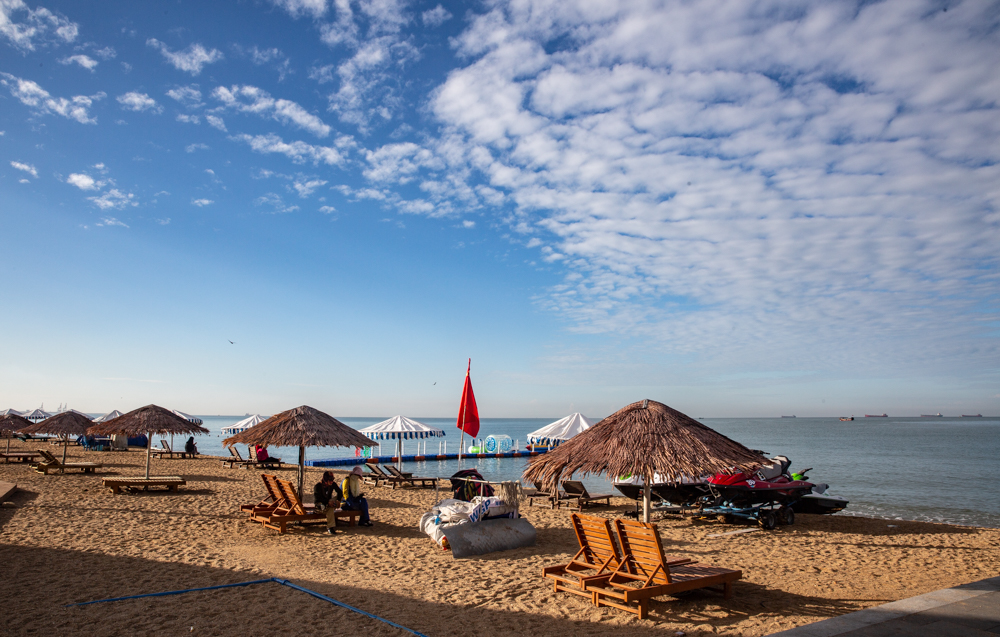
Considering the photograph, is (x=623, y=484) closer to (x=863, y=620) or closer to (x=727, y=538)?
(x=727, y=538)

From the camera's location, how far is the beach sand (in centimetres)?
566

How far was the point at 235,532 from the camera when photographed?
407 inches

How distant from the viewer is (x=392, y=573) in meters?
7.62

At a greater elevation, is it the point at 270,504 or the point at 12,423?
the point at 12,423

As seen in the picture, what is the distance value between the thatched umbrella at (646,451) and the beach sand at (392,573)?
4.64ft

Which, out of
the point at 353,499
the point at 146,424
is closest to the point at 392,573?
the point at 353,499

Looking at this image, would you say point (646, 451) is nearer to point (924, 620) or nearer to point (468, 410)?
point (924, 620)

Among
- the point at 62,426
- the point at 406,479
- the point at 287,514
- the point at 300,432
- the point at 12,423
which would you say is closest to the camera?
the point at 287,514

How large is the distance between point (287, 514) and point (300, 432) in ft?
5.85

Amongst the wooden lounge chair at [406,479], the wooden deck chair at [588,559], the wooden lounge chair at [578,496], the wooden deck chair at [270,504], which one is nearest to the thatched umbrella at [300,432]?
the wooden deck chair at [270,504]

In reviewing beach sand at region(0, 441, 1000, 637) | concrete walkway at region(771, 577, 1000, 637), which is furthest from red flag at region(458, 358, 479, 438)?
concrete walkway at region(771, 577, 1000, 637)

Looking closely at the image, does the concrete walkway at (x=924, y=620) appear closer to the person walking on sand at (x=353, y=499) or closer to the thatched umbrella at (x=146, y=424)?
the person walking on sand at (x=353, y=499)

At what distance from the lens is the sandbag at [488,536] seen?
8.67 meters

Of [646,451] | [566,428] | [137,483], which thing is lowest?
[137,483]
